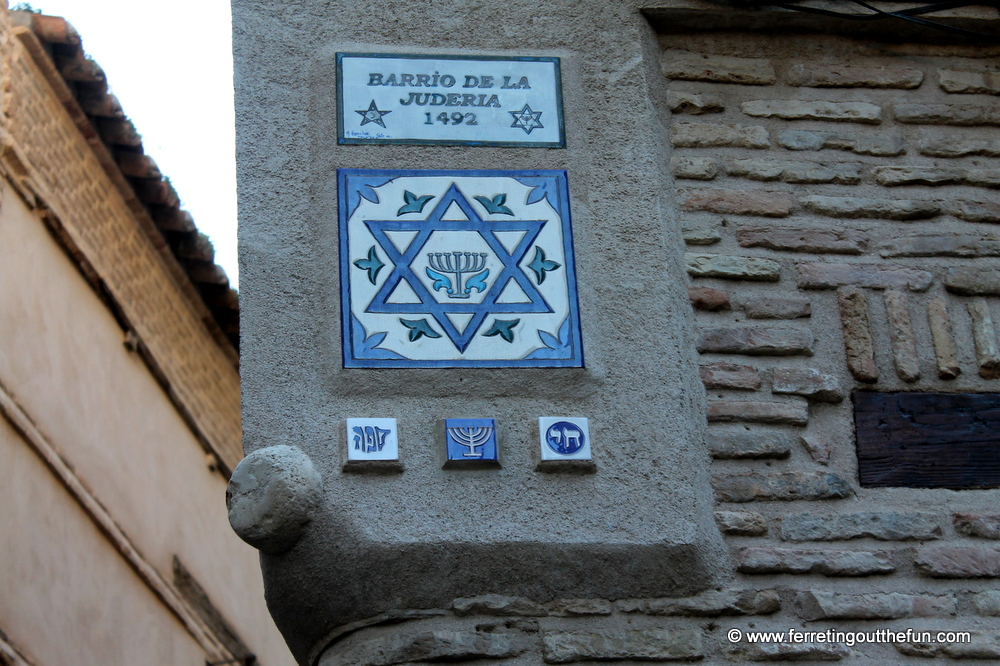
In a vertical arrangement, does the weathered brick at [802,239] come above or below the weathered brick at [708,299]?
above

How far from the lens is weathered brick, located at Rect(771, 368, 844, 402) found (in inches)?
140

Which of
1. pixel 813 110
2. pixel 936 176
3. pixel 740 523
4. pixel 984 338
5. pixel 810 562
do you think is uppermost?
pixel 813 110

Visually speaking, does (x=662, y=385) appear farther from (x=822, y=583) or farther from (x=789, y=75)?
(x=789, y=75)

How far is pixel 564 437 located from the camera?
11.0ft

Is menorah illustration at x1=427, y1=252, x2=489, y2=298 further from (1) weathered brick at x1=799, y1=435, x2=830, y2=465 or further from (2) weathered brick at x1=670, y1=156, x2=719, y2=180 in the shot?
(1) weathered brick at x1=799, y1=435, x2=830, y2=465

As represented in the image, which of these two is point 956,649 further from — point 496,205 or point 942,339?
point 496,205

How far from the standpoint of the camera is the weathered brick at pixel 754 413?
3.50m

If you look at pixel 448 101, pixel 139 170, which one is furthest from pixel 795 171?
pixel 139 170

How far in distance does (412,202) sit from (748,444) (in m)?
1.07

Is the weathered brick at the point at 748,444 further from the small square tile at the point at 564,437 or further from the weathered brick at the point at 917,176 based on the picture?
the weathered brick at the point at 917,176

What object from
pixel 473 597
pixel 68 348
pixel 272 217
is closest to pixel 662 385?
pixel 473 597

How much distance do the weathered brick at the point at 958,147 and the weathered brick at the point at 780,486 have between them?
3.64 feet

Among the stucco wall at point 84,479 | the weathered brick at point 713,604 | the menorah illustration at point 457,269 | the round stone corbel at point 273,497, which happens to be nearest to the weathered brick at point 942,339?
the weathered brick at point 713,604

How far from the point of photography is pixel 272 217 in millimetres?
3523
